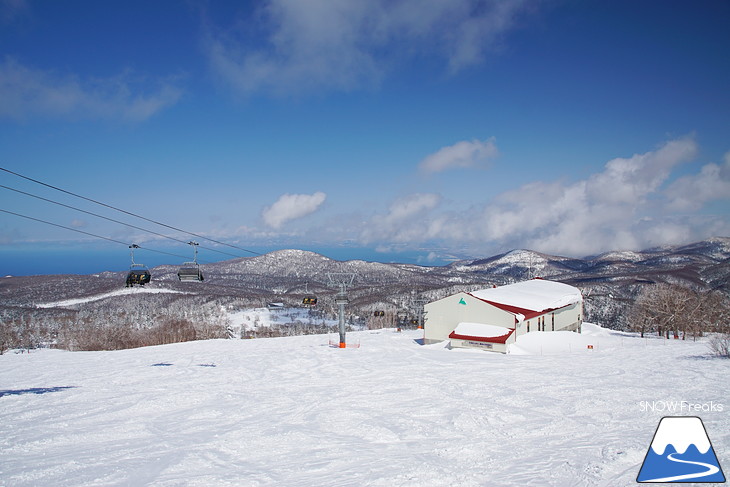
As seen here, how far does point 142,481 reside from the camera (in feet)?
33.5

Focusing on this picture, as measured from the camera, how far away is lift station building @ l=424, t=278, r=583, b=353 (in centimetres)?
4372

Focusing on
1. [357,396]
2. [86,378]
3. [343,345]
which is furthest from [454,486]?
[343,345]

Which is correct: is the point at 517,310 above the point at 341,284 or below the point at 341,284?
below

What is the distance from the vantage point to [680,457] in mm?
8742

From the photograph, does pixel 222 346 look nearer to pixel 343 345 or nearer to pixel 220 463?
pixel 343 345

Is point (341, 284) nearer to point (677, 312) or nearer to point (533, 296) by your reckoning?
point (533, 296)

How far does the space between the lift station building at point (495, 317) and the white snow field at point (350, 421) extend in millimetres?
13489

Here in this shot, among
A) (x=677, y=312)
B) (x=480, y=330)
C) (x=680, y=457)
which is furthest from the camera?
(x=677, y=312)

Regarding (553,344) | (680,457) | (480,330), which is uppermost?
(680,457)

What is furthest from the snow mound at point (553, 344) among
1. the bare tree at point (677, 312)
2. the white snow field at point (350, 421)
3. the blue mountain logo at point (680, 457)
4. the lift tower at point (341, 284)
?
the blue mountain logo at point (680, 457)

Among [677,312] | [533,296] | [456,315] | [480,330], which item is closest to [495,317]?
[480,330]

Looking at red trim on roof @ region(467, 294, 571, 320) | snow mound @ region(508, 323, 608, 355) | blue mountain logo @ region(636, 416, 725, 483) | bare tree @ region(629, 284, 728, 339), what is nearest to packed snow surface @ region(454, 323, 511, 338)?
snow mound @ region(508, 323, 608, 355)

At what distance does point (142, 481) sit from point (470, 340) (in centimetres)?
3764

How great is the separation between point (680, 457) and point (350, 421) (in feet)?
34.9
